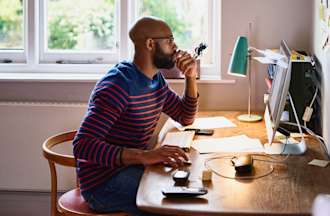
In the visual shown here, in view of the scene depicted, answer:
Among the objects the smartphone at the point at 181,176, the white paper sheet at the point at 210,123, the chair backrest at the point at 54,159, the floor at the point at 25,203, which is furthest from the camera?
the floor at the point at 25,203

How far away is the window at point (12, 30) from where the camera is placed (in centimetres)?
350

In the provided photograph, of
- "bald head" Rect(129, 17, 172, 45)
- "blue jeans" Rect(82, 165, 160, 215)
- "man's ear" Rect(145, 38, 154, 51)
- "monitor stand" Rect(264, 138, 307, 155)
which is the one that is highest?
"bald head" Rect(129, 17, 172, 45)

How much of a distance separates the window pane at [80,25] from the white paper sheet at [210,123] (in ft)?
2.99

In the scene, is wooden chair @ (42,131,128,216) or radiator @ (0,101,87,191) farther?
radiator @ (0,101,87,191)

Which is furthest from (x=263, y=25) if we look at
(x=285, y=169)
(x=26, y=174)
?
(x=26, y=174)

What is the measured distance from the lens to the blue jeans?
84.4 inches

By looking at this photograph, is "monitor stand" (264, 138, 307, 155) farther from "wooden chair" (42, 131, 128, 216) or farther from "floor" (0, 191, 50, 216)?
"floor" (0, 191, 50, 216)

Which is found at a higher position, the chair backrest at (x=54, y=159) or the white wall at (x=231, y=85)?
the white wall at (x=231, y=85)

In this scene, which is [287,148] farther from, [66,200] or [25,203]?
[25,203]

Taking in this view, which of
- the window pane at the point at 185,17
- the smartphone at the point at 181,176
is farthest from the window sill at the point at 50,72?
the smartphone at the point at 181,176

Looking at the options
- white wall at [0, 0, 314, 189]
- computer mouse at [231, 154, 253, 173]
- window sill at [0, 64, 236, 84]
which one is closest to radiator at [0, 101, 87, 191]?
white wall at [0, 0, 314, 189]

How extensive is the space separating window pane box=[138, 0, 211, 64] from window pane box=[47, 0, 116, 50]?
23cm

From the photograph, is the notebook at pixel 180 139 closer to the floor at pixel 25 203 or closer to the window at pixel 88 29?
the window at pixel 88 29

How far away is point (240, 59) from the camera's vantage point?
2875 mm
